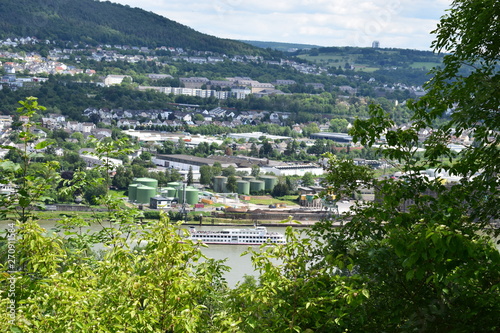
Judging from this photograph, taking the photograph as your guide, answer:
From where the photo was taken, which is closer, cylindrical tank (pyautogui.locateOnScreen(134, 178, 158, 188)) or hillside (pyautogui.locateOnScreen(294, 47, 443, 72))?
cylindrical tank (pyautogui.locateOnScreen(134, 178, 158, 188))

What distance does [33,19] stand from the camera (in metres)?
40.1

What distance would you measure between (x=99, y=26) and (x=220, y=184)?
31.8 meters

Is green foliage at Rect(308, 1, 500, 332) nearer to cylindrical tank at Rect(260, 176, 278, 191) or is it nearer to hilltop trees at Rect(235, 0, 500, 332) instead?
hilltop trees at Rect(235, 0, 500, 332)

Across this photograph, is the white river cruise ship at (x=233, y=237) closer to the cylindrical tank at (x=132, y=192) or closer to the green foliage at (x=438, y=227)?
the cylindrical tank at (x=132, y=192)

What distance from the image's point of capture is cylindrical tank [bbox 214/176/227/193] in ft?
46.9

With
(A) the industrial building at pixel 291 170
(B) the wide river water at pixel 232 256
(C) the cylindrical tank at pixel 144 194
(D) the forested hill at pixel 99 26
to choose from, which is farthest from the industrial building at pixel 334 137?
(D) the forested hill at pixel 99 26

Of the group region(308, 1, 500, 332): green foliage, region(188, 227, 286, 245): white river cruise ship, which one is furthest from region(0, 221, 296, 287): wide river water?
region(308, 1, 500, 332): green foliage

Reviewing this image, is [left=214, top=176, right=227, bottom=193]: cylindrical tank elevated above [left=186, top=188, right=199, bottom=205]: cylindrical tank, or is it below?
below

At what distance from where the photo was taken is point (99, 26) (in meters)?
43.3

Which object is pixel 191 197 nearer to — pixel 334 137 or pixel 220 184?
pixel 220 184

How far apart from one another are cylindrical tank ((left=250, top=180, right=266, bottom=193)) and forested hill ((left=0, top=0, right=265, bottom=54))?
2807 cm

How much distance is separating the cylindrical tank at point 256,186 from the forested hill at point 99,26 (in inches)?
1105

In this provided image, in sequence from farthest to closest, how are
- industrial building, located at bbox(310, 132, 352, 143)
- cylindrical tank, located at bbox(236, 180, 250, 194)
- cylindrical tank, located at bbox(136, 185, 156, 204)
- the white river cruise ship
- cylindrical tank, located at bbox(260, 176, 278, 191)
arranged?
industrial building, located at bbox(310, 132, 352, 143)
cylindrical tank, located at bbox(260, 176, 278, 191)
cylindrical tank, located at bbox(236, 180, 250, 194)
cylindrical tank, located at bbox(136, 185, 156, 204)
the white river cruise ship

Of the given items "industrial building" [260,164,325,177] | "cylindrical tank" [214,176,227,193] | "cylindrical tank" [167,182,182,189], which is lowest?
"industrial building" [260,164,325,177]
